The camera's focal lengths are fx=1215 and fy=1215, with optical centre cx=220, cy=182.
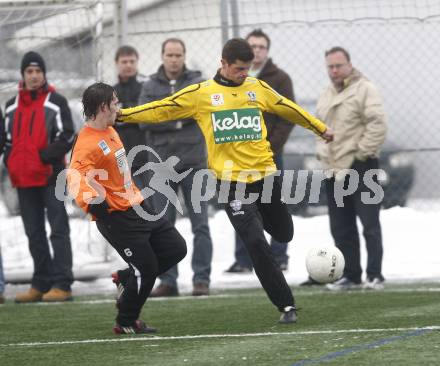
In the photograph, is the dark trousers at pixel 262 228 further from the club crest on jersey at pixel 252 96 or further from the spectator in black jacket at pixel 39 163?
the spectator in black jacket at pixel 39 163

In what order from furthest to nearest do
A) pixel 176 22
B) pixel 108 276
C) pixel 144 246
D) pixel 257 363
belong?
pixel 176 22 → pixel 108 276 → pixel 144 246 → pixel 257 363

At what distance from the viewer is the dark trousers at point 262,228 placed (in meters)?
8.13

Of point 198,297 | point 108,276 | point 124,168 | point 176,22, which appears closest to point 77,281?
point 108,276

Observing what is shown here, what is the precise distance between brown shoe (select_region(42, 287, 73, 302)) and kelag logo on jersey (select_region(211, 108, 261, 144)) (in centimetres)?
282

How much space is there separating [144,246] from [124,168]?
54 cm

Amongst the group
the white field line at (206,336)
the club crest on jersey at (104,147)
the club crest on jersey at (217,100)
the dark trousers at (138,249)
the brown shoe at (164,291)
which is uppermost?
the club crest on jersey at (217,100)

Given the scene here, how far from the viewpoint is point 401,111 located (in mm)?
13617

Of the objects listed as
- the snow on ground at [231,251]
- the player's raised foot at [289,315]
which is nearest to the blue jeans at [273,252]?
the snow on ground at [231,251]

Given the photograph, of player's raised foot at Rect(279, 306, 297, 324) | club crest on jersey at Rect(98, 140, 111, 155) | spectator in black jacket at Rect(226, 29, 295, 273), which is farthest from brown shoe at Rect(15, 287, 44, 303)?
player's raised foot at Rect(279, 306, 297, 324)

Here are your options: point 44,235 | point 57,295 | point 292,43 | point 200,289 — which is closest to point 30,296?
point 57,295

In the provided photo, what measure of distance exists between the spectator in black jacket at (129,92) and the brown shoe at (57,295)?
124 centimetres

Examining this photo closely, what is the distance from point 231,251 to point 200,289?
234 centimetres

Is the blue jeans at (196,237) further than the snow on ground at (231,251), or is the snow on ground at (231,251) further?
the snow on ground at (231,251)

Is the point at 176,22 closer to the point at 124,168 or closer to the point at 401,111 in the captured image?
the point at 401,111
